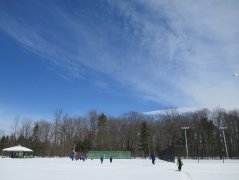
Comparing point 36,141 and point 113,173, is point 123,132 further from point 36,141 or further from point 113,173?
point 113,173

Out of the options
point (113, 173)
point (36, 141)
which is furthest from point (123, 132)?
point (113, 173)

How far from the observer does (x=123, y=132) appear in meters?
87.4

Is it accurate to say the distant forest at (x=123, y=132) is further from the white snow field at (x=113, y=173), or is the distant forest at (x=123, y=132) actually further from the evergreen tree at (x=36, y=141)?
the white snow field at (x=113, y=173)

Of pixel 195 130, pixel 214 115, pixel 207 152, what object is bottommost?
pixel 207 152

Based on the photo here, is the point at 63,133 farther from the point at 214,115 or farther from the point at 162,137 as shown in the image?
the point at 214,115

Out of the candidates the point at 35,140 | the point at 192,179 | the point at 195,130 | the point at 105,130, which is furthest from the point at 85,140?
the point at 192,179

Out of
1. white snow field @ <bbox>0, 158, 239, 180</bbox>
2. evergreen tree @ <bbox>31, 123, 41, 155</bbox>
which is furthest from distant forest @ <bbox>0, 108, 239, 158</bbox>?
white snow field @ <bbox>0, 158, 239, 180</bbox>

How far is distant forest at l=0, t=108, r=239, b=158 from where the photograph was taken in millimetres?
71562

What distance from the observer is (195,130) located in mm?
71625

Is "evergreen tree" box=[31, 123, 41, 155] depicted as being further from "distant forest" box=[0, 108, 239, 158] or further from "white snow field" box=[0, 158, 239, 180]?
"white snow field" box=[0, 158, 239, 180]

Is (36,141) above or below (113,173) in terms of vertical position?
above

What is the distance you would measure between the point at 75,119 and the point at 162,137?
31968 millimetres

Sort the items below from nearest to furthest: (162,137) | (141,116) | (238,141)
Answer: (238,141)
(162,137)
(141,116)

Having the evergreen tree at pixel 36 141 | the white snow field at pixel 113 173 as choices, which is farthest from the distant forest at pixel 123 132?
the white snow field at pixel 113 173
